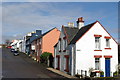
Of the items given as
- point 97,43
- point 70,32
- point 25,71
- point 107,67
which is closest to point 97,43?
point 97,43

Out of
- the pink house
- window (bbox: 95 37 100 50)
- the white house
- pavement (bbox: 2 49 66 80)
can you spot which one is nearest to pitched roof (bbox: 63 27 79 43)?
the white house

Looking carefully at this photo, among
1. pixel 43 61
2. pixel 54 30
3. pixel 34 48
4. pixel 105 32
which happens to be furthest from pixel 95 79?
pixel 34 48

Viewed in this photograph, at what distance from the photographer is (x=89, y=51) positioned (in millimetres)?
25688

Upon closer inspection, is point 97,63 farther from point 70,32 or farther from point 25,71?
point 25,71

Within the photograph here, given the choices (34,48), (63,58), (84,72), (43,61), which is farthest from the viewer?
(34,48)

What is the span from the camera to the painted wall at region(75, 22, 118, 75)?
995 inches

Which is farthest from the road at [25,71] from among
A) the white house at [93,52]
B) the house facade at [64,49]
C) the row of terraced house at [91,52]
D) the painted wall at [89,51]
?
the painted wall at [89,51]

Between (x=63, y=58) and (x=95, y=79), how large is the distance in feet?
29.5

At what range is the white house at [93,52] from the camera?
2530cm

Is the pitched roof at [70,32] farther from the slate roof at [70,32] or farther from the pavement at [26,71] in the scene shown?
the pavement at [26,71]

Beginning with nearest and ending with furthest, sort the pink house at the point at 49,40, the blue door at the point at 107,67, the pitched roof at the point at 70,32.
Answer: the blue door at the point at 107,67, the pitched roof at the point at 70,32, the pink house at the point at 49,40

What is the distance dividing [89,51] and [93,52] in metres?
0.61

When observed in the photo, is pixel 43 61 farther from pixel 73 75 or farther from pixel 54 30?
pixel 73 75

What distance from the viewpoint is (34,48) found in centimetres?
5706
